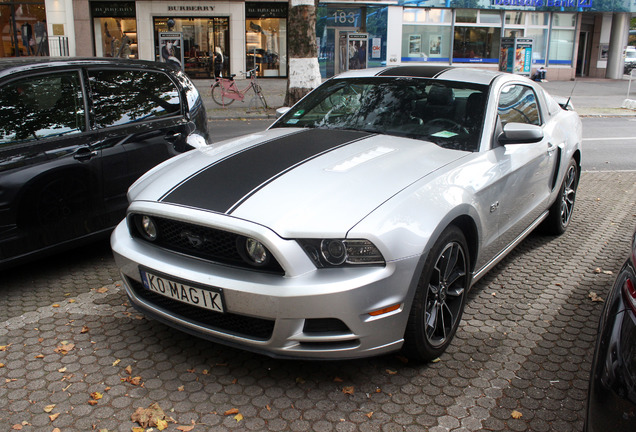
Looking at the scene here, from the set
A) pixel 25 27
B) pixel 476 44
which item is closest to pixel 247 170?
pixel 25 27

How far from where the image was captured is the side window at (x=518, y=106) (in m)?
4.30

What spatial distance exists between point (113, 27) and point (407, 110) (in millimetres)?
23287

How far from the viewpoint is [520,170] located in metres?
4.18

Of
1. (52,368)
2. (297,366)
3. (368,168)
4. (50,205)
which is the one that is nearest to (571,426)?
(297,366)

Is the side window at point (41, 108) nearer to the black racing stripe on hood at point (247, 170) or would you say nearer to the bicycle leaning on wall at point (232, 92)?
the black racing stripe on hood at point (247, 170)

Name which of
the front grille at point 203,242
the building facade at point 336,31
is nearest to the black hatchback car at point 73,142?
the front grille at point 203,242

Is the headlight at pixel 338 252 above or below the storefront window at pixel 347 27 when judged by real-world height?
below

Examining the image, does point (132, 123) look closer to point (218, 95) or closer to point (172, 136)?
point (172, 136)

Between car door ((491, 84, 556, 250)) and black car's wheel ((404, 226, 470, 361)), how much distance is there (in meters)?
0.61

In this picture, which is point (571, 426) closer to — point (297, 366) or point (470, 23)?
point (297, 366)

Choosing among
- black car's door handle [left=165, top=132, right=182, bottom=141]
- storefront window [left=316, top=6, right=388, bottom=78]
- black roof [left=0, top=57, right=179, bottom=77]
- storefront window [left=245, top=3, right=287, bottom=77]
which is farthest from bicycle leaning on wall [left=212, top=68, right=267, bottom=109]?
black roof [left=0, top=57, right=179, bottom=77]

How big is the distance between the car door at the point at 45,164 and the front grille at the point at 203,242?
4.49 ft

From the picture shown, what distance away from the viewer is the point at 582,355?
347cm

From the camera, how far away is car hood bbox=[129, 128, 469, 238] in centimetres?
286
